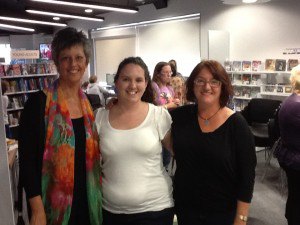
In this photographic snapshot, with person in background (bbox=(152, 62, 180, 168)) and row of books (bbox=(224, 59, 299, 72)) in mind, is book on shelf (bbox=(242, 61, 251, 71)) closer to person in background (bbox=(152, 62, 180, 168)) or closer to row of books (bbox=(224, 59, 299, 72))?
row of books (bbox=(224, 59, 299, 72))

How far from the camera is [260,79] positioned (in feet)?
19.5

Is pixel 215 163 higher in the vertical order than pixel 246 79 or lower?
lower

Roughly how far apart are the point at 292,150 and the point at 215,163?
4.35 ft

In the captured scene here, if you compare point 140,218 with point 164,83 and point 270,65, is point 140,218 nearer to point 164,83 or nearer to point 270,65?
point 164,83

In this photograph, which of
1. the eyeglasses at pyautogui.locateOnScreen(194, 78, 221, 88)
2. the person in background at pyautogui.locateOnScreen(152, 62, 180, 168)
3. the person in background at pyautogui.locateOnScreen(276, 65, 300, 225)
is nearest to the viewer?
the eyeglasses at pyautogui.locateOnScreen(194, 78, 221, 88)

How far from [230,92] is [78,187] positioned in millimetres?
921

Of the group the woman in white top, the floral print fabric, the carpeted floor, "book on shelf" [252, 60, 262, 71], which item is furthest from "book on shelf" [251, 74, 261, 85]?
the floral print fabric

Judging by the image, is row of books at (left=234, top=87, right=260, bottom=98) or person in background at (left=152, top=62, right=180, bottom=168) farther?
row of books at (left=234, top=87, right=260, bottom=98)

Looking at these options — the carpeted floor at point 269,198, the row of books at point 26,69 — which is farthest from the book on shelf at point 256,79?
the row of books at point 26,69

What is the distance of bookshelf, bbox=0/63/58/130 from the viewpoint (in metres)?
6.91

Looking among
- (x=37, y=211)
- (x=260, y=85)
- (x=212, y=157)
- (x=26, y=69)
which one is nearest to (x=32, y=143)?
(x=37, y=211)

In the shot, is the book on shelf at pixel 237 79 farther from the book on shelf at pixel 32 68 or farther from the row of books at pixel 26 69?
the book on shelf at pixel 32 68

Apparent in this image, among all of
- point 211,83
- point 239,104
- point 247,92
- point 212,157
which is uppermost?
point 211,83

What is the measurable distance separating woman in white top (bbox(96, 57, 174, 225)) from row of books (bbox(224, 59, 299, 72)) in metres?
4.64
